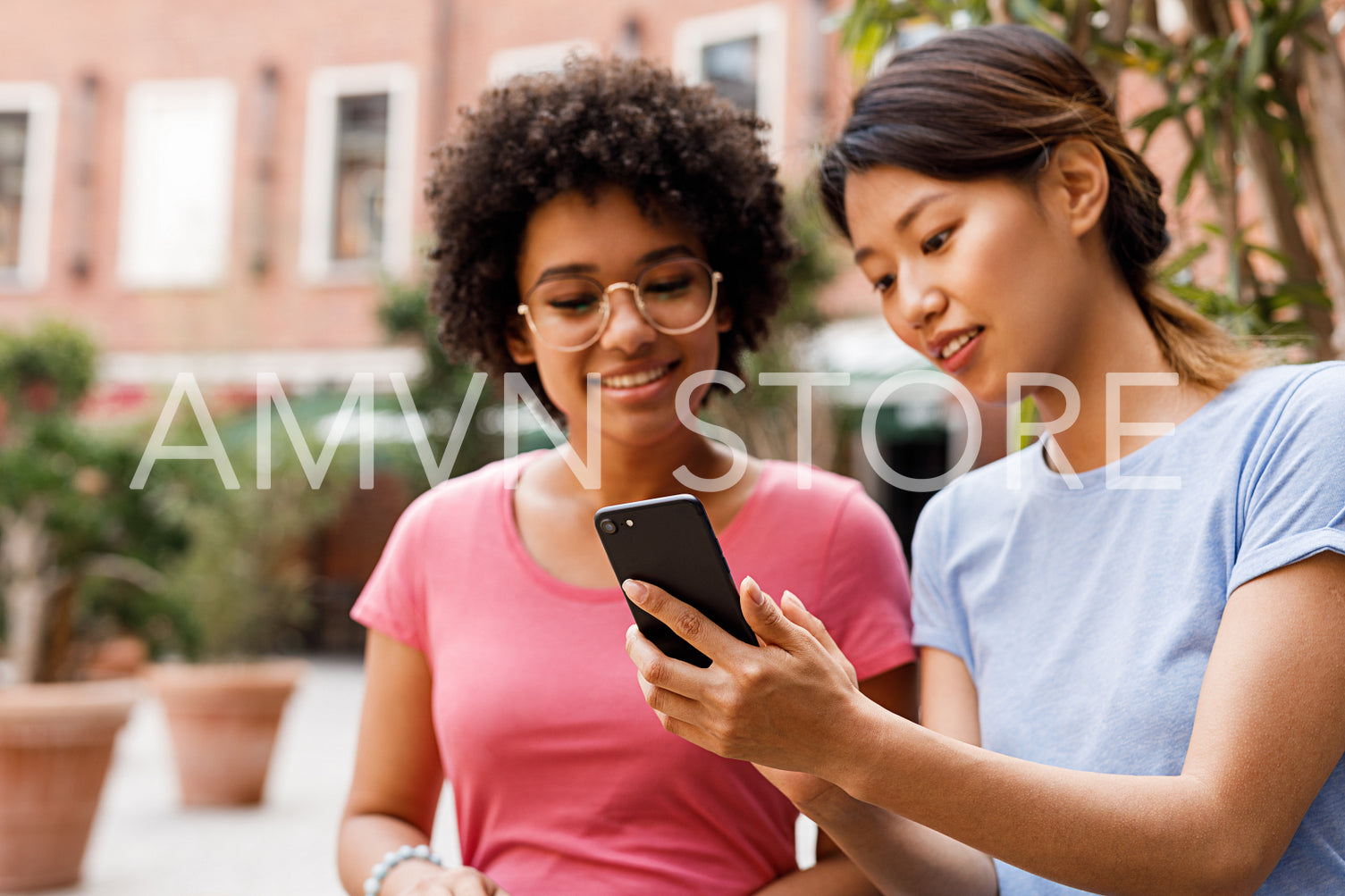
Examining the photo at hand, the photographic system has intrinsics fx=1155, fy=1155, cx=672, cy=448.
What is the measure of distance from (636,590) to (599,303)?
71 cm

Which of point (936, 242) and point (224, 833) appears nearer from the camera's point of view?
point (936, 242)

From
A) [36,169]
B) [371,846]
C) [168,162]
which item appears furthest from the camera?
[36,169]

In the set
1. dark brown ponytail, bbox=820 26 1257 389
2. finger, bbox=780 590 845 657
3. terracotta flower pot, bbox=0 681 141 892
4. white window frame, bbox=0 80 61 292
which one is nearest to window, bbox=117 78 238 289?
white window frame, bbox=0 80 61 292

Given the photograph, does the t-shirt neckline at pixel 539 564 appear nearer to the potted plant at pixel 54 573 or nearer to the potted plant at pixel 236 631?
the potted plant at pixel 54 573

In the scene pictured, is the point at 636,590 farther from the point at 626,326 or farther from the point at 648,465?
the point at 648,465

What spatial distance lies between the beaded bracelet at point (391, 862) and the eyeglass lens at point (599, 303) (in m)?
0.78

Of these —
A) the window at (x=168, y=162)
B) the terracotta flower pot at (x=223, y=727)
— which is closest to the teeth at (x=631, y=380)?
the terracotta flower pot at (x=223, y=727)

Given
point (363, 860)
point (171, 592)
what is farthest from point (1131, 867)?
point (171, 592)

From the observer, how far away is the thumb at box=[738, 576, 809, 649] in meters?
1.05

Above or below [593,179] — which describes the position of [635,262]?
below

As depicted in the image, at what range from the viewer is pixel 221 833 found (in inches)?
233

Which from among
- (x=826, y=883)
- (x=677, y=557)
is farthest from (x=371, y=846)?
(x=677, y=557)

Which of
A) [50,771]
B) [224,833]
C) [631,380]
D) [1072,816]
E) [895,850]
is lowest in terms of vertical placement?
[224,833]

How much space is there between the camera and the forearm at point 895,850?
1.33 metres
